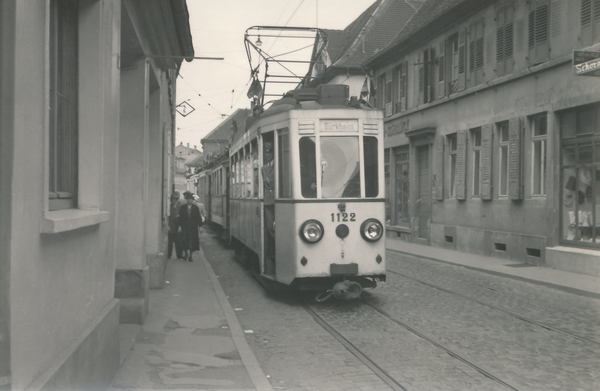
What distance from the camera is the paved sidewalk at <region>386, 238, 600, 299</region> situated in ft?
39.8

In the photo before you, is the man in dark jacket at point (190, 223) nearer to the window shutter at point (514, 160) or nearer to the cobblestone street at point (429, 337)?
the cobblestone street at point (429, 337)

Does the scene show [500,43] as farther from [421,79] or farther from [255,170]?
[255,170]

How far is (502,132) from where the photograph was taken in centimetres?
1839

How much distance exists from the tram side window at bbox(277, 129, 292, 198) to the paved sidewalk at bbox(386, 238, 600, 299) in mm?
5551

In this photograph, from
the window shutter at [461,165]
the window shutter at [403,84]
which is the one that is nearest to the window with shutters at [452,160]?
the window shutter at [461,165]

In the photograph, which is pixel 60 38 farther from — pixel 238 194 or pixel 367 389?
pixel 238 194

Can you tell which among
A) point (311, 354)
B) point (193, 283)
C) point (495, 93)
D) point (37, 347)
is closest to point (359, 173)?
point (311, 354)

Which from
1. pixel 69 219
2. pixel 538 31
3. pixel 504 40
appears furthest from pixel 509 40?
pixel 69 219

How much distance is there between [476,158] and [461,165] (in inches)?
23.9

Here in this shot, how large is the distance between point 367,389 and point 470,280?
8.32m

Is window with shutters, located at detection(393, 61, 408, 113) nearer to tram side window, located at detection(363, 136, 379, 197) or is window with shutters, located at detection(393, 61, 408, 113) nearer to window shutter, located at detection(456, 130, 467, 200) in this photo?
window shutter, located at detection(456, 130, 467, 200)

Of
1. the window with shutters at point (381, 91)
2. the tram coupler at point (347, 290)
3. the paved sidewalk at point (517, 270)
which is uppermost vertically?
the window with shutters at point (381, 91)

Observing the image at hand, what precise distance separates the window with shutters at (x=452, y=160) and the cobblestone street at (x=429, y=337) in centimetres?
910

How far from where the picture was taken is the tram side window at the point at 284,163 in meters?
9.82
